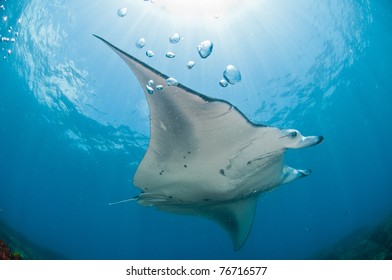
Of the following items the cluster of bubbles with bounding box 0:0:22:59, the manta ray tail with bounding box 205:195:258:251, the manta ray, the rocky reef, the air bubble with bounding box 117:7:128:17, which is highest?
the air bubble with bounding box 117:7:128:17

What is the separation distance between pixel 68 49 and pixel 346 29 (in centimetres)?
1507

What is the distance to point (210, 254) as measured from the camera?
53844 mm

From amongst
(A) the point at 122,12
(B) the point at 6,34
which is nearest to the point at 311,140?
(A) the point at 122,12

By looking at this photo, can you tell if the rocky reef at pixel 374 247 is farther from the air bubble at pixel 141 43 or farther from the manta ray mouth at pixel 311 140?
the air bubble at pixel 141 43

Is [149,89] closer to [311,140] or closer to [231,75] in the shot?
[231,75]

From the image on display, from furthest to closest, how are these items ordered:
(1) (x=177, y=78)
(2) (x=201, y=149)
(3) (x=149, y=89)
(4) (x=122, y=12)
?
(1) (x=177, y=78)
(4) (x=122, y=12)
(2) (x=201, y=149)
(3) (x=149, y=89)

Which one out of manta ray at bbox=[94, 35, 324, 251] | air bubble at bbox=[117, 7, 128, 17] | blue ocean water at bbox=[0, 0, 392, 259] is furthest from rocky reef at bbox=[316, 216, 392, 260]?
air bubble at bbox=[117, 7, 128, 17]

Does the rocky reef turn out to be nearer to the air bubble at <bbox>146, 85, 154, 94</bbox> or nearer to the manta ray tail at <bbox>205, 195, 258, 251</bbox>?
the manta ray tail at <bbox>205, 195, 258, 251</bbox>

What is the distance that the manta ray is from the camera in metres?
3.07

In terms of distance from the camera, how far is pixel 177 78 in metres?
15.0

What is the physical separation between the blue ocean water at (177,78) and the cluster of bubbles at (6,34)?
5cm

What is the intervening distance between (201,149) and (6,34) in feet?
46.8

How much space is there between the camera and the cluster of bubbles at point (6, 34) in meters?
11.3

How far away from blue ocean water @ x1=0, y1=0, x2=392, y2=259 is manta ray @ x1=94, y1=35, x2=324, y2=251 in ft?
31.1
